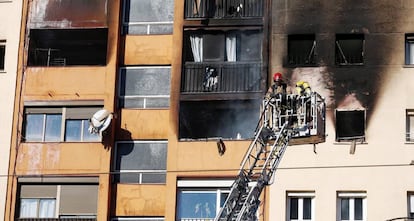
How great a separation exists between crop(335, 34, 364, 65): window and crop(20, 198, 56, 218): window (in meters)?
10.6

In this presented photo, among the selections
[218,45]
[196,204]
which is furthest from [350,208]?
[218,45]

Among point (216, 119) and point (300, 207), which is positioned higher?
point (216, 119)

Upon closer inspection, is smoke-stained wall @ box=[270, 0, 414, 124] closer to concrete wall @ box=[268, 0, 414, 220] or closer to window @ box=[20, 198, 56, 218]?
concrete wall @ box=[268, 0, 414, 220]

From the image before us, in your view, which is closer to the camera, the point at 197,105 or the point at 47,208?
the point at 47,208

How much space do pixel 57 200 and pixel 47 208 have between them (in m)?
0.48

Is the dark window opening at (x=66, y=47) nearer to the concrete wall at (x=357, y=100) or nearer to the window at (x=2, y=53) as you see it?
the window at (x=2, y=53)

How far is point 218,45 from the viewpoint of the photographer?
1462 inches

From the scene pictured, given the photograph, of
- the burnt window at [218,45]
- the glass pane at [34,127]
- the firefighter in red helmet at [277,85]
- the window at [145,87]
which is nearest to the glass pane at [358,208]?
the firefighter in red helmet at [277,85]

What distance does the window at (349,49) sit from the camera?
36.0 meters

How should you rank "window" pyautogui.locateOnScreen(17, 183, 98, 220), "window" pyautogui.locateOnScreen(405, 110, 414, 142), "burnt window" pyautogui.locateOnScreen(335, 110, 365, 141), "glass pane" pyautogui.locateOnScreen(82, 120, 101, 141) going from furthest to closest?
"glass pane" pyautogui.locateOnScreen(82, 120, 101, 141) < "window" pyautogui.locateOnScreen(17, 183, 98, 220) < "burnt window" pyautogui.locateOnScreen(335, 110, 365, 141) < "window" pyautogui.locateOnScreen(405, 110, 414, 142)

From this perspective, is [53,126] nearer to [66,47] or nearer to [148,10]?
[66,47]

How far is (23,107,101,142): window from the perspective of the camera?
36719mm

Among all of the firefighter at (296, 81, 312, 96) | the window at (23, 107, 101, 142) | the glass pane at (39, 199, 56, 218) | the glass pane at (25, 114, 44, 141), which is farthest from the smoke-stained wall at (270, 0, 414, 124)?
the glass pane at (39, 199, 56, 218)

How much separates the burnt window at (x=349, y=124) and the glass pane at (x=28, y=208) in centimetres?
1024
